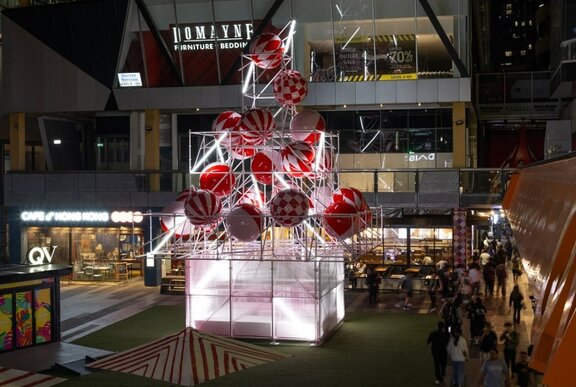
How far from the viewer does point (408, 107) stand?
110 feet

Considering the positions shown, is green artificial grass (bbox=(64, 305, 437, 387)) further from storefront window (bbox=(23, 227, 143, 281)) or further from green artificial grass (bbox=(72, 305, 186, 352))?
storefront window (bbox=(23, 227, 143, 281))

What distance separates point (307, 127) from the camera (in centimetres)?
2141

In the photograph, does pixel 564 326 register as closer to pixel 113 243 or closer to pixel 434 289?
pixel 434 289

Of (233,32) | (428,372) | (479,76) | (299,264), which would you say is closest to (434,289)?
(299,264)

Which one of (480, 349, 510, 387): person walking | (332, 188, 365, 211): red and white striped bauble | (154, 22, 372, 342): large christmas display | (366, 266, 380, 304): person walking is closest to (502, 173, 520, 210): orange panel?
(154, 22, 372, 342): large christmas display

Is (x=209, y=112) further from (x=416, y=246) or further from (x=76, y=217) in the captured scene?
(x=416, y=246)

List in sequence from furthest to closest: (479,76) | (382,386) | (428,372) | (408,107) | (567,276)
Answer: (479,76), (408,107), (428,372), (382,386), (567,276)

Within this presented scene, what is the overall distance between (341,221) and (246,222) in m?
2.33

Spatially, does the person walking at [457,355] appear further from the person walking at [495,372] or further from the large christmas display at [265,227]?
the large christmas display at [265,227]

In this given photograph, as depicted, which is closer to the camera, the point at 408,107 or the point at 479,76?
the point at 408,107

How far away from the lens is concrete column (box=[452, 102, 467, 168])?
105 feet

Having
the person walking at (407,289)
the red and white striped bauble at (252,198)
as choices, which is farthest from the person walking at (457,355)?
the person walking at (407,289)

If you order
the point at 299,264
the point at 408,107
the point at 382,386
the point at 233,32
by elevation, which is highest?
Result: the point at 233,32

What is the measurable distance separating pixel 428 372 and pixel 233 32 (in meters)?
19.2
